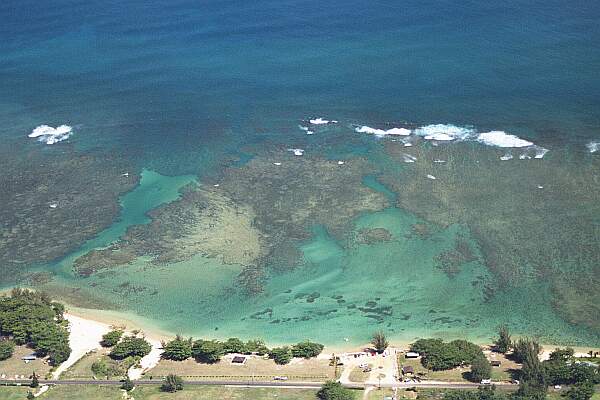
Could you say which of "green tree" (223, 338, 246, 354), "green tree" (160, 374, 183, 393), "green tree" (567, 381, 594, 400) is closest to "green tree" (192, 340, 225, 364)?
"green tree" (223, 338, 246, 354)

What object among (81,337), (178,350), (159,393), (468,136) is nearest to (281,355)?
(178,350)

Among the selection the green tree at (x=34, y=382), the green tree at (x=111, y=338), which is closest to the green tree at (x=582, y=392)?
the green tree at (x=111, y=338)

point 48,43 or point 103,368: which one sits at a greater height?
point 48,43

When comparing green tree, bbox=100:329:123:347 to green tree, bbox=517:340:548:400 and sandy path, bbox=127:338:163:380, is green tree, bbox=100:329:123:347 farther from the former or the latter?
green tree, bbox=517:340:548:400

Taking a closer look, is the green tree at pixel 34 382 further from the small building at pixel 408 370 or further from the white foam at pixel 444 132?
the white foam at pixel 444 132

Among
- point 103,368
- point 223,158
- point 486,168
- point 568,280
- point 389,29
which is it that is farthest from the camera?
point 389,29

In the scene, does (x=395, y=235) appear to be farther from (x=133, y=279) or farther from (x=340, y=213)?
(x=133, y=279)

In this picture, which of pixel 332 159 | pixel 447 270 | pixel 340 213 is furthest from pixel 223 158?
pixel 447 270
